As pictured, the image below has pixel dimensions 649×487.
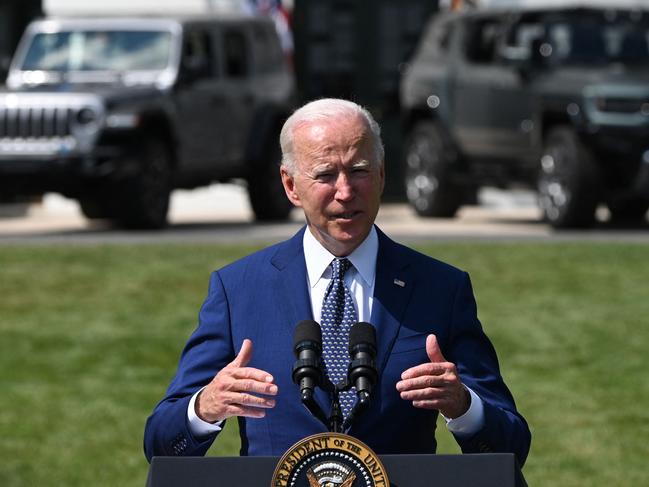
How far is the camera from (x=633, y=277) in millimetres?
16781

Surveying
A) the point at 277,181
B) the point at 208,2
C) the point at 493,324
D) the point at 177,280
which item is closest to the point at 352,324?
the point at 493,324

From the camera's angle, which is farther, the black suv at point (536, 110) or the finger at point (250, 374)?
the black suv at point (536, 110)

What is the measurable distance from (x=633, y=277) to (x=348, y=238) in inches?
480

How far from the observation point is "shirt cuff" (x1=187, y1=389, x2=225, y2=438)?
4.78m

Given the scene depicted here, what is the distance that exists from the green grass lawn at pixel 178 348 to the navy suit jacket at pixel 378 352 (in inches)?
195

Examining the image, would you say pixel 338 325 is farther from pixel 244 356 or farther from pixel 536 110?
pixel 536 110

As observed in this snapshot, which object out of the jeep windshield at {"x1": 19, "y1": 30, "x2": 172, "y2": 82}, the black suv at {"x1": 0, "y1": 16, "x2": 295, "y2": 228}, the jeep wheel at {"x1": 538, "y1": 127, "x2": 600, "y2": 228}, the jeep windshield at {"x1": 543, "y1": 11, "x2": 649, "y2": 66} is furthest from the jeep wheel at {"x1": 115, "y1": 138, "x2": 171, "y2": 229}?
the jeep windshield at {"x1": 543, "y1": 11, "x2": 649, "y2": 66}

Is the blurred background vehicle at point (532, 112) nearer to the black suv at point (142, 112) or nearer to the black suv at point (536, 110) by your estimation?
the black suv at point (536, 110)

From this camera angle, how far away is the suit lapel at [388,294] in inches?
191

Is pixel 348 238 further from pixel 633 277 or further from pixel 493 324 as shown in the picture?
pixel 633 277

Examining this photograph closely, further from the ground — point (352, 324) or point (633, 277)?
point (352, 324)

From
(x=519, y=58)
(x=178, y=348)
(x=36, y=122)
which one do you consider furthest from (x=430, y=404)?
(x=519, y=58)

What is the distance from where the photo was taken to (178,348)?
13.5 meters

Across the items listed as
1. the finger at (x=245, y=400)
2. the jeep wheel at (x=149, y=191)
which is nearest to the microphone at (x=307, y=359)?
the finger at (x=245, y=400)
